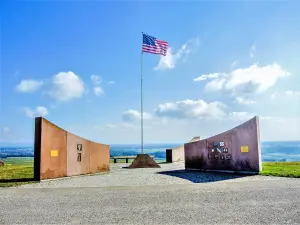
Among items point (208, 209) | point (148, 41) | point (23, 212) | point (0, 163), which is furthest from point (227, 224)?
point (0, 163)

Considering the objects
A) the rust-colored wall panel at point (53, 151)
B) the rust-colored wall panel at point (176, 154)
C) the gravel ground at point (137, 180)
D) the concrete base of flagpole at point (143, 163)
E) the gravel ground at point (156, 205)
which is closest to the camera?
the gravel ground at point (156, 205)

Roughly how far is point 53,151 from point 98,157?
138 inches

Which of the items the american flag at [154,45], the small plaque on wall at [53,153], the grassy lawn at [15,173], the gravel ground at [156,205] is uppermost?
the american flag at [154,45]

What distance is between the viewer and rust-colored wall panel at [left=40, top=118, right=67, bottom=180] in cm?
1296

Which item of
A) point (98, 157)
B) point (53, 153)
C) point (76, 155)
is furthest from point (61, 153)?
point (98, 157)

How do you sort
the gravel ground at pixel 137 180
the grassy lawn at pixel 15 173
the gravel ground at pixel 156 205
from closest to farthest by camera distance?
the gravel ground at pixel 156 205, the gravel ground at pixel 137 180, the grassy lawn at pixel 15 173

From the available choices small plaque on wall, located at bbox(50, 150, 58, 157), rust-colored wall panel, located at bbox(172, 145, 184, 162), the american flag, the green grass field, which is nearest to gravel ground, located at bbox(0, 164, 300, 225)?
the green grass field

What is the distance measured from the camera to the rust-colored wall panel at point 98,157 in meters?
16.1

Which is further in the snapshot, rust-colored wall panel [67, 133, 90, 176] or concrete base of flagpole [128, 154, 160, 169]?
concrete base of flagpole [128, 154, 160, 169]

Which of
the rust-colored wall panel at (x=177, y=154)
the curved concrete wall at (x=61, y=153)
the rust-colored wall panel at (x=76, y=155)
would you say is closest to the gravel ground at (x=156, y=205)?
the curved concrete wall at (x=61, y=153)

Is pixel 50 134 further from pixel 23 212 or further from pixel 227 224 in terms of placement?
pixel 227 224

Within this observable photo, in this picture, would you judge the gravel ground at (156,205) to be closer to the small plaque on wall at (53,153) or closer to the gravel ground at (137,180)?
the gravel ground at (137,180)

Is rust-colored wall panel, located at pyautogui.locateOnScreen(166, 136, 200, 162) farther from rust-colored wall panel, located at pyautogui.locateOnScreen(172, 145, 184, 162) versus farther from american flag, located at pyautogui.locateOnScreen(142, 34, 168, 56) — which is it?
american flag, located at pyautogui.locateOnScreen(142, 34, 168, 56)

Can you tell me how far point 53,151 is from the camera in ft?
44.2
